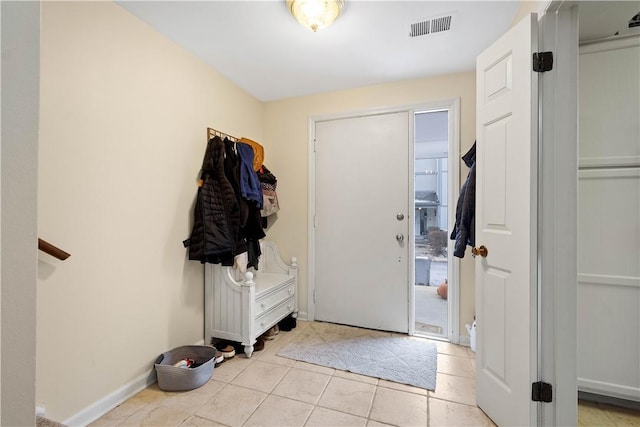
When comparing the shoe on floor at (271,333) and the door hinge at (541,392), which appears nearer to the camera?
the door hinge at (541,392)

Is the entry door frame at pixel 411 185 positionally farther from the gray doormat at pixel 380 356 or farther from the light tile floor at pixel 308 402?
the light tile floor at pixel 308 402

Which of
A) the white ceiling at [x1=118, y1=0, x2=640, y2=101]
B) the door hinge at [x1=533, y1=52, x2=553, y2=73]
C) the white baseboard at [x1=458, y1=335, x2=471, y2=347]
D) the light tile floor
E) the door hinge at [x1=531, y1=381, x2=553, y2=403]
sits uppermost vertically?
the white ceiling at [x1=118, y1=0, x2=640, y2=101]

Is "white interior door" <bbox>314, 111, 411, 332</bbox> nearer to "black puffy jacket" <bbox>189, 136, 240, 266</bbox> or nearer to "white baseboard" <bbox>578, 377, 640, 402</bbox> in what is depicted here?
"black puffy jacket" <bbox>189, 136, 240, 266</bbox>

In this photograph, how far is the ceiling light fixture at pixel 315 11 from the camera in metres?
1.49

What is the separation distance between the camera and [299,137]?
111 inches

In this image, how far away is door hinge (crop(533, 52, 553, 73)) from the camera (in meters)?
1.19

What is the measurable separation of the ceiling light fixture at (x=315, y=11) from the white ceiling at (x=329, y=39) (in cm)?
8

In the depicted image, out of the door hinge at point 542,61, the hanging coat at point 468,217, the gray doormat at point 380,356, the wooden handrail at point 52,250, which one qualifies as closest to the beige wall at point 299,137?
the gray doormat at point 380,356

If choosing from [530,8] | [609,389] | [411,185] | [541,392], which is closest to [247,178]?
[411,185]

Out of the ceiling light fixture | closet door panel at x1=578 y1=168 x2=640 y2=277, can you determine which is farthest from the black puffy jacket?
closet door panel at x1=578 y1=168 x2=640 y2=277

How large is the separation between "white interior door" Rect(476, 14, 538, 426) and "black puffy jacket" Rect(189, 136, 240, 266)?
1.67 meters

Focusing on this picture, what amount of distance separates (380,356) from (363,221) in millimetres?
1162

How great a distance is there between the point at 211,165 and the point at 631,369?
291 cm

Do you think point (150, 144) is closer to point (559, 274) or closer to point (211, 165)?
point (211, 165)
